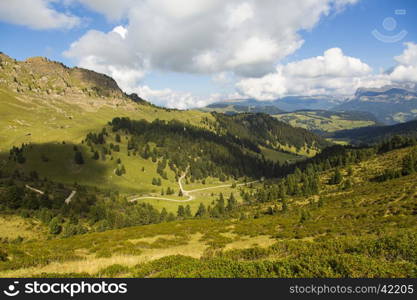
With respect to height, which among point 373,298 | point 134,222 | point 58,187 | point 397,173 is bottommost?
point 134,222

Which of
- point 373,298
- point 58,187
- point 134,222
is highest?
point 373,298

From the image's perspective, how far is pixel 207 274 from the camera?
1012 centimetres

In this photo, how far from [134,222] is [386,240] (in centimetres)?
11330

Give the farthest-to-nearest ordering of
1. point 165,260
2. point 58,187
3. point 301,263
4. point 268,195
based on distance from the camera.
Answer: point 58,187 → point 268,195 → point 165,260 → point 301,263


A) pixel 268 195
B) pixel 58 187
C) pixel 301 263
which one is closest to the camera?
pixel 301 263

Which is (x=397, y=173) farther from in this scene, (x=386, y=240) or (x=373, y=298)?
(x=373, y=298)

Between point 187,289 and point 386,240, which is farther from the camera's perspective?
point 386,240

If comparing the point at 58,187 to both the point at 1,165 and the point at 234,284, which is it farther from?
the point at 234,284

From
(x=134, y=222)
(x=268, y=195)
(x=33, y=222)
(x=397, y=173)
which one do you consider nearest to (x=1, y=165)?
(x=33, y=222)

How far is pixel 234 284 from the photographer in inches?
350

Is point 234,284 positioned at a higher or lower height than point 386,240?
higher

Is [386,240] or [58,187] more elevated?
[386,240]

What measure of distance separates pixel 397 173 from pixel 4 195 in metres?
175

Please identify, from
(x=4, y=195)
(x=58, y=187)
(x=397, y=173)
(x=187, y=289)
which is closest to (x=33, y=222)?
(x=4, y=195)
